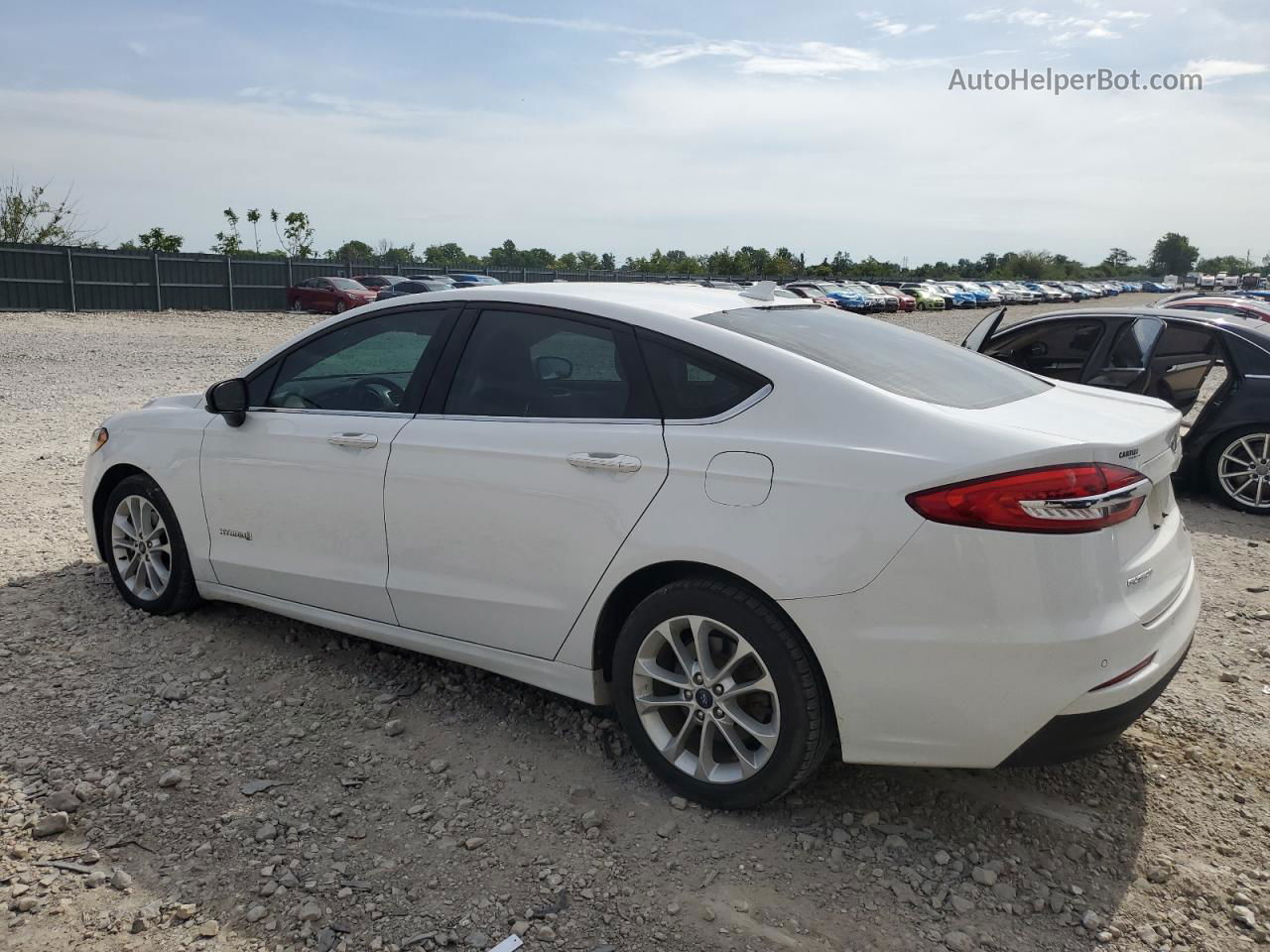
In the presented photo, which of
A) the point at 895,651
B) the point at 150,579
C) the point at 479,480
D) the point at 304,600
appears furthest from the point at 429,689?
the point at 895,651

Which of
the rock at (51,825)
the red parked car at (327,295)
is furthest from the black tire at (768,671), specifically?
the red parked car at (327,295)

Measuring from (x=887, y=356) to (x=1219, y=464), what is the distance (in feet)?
17.8

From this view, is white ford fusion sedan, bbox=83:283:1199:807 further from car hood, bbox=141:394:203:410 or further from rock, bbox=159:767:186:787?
rock, bbox=159:767:186:787

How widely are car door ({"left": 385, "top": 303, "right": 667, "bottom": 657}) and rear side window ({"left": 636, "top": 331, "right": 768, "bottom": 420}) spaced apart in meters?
0.05

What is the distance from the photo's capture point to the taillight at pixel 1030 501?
2.70 metres

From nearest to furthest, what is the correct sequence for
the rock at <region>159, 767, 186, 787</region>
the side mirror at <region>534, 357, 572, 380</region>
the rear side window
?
the rear side window, the rock at <region>159, 767, 186, 787</region>, the side mirror at <region>534, 357, 572, 380</region>

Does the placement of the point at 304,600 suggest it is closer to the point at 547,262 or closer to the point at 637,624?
the point at 637,624

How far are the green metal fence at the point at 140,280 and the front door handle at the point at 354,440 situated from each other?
3547 cm

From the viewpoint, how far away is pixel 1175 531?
328cm

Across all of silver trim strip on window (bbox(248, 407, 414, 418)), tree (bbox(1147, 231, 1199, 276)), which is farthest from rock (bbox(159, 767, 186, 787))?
tree (bbox(1147, 231, 1199, 276))

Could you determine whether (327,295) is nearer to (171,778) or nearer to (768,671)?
(171,778)

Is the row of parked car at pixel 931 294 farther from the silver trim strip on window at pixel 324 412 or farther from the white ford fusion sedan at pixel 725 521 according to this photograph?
the white ford fusion sedan at pixel 725 521

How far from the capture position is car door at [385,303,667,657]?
333 cm

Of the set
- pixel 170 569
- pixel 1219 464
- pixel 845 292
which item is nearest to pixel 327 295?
pixel 845 292
